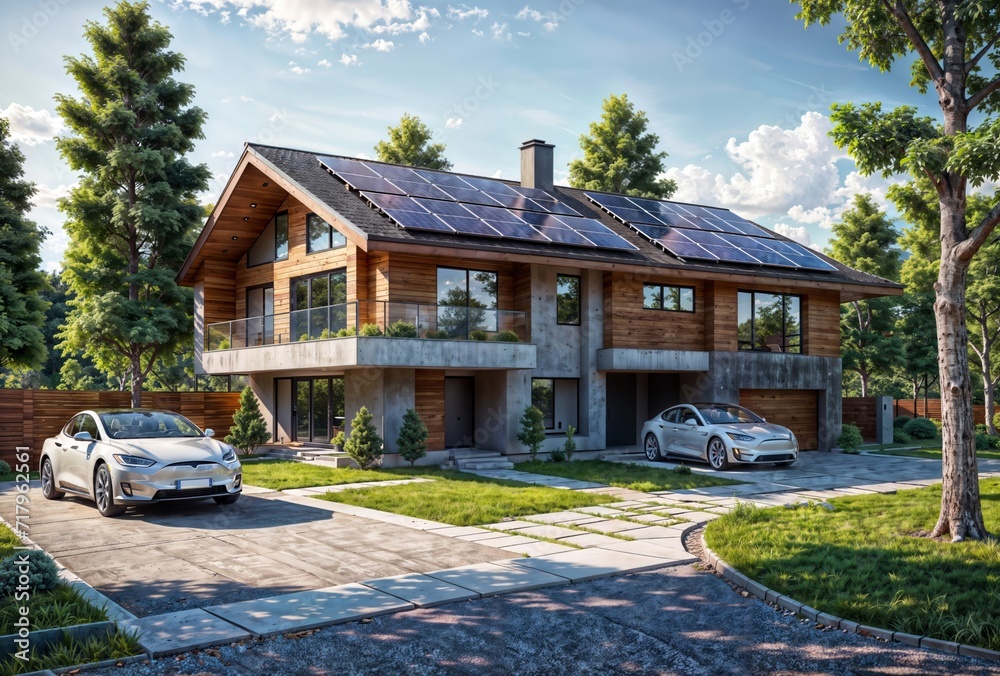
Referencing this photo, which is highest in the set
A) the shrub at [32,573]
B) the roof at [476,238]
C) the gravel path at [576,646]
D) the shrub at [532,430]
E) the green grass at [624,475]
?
the roof at [476,238]

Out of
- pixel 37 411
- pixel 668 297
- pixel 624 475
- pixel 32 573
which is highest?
pixel 668 297

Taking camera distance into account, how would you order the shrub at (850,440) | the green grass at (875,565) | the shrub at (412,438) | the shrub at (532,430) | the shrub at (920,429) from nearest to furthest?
the green grass at (875,565) < the shrub at (412,438) < the shrub at (532,430) < the shrub at (850,440) < the shrub at (920,429)

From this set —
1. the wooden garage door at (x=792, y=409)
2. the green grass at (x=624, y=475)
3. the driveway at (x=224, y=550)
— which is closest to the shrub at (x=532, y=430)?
the green grass at (x=624, y=475)

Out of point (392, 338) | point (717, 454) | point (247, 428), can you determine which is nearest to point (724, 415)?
point (717, 454)

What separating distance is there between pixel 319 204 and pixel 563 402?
874 cm

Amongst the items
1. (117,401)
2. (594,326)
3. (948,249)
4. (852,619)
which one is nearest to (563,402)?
(594,326)

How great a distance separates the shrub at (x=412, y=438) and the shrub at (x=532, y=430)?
2845 mm

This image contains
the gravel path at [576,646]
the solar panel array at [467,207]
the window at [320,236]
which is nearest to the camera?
the gravel path at [576,646]

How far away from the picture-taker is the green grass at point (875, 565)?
654cm

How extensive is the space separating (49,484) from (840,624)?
1279 centimetres

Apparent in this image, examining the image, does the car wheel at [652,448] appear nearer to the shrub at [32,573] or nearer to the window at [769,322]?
the window at [769,322]

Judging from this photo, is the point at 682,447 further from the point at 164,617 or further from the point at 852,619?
the point at 164,617

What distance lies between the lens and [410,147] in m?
40.9

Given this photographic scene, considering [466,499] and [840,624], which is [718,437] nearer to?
[466,499]
